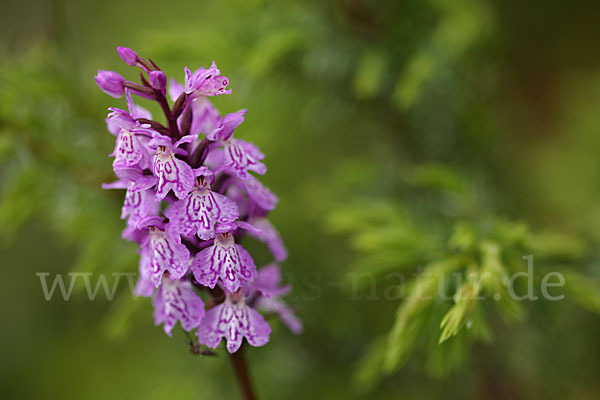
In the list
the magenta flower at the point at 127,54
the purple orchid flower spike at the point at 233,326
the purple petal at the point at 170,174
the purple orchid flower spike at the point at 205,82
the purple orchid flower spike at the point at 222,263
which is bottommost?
the purple orchid flower spike at the point at 233,326

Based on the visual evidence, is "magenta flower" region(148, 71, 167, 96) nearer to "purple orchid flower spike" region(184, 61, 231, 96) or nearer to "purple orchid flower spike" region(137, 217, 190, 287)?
"purple orchid flower spike" region(184, 61, 231, 96)

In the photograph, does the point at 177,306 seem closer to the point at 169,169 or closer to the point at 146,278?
the point at 146,278

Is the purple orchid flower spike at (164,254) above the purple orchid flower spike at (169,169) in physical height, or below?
below

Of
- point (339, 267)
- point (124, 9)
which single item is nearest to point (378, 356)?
point (339, 267)

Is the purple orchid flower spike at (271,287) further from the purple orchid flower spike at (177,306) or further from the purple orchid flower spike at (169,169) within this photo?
the purple orchid flower spike at (169,169)

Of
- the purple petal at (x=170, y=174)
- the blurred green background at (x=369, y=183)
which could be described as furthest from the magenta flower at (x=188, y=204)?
the blurred green background at (x=369, y=183)

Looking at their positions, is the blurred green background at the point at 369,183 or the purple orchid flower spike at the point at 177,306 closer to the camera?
the purple orchid flower spike at the point at 177,306

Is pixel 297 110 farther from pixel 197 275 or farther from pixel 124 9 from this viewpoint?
pixel 124 9
